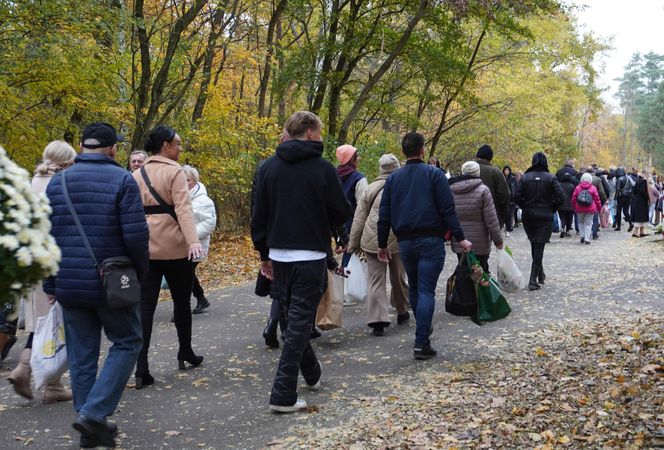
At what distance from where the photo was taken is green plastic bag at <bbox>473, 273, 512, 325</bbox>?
7371mm

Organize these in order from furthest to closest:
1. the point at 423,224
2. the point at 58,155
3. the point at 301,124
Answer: the point at 423,224 < the point at 58,155 < the point at 301,124

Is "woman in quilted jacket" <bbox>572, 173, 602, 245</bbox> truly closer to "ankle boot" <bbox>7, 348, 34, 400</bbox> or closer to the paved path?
the paved path

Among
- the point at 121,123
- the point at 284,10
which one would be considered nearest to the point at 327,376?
the point at 121,123

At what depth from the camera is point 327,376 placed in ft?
21.9

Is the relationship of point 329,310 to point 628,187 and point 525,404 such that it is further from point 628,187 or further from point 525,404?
point 628,187

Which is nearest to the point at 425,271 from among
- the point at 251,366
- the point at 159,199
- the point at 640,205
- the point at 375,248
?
the point at 375,248

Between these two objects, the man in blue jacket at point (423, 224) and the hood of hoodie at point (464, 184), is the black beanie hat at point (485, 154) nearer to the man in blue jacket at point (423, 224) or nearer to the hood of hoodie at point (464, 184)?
the hood of hoodie at point (464, 184)

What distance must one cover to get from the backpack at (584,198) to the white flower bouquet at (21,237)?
18.1 metres

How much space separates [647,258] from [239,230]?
12096 millimetres

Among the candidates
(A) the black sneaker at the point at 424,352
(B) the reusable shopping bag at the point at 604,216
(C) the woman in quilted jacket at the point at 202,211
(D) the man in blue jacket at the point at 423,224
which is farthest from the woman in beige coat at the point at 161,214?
(B) the reusable shopping bag at the point at 604,216

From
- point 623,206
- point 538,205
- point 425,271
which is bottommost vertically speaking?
point 425,271

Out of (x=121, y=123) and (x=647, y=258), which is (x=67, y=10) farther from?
(x=647, y=258)

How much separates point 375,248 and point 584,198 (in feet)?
41.9

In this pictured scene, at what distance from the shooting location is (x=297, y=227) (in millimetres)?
5539
